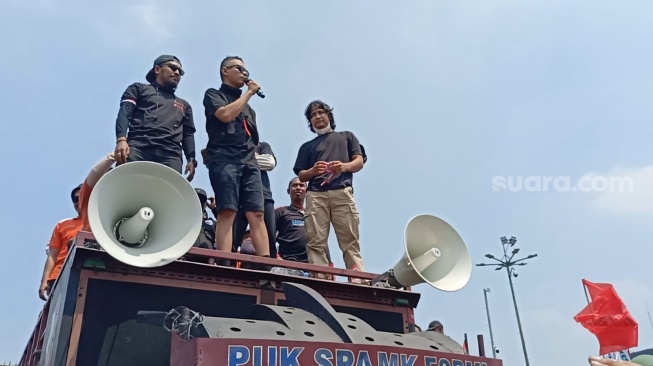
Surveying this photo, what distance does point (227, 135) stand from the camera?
5.16 metres

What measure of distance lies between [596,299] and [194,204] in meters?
2.80

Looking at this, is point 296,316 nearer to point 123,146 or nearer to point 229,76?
point 123,146

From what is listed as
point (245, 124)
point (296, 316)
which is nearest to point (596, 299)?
point (296, 316)

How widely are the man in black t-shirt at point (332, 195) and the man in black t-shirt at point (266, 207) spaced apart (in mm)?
397

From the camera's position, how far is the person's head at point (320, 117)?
5.85m

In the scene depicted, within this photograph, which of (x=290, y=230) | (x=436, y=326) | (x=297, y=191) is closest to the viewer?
(x=290, y=230)

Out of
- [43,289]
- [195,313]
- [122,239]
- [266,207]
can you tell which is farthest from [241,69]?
[195,313]

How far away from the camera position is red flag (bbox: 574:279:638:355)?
4.19m

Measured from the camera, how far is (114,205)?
3654 millimetres

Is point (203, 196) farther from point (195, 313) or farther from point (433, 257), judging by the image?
point (195, 313)

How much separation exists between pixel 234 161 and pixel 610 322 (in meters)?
2.98

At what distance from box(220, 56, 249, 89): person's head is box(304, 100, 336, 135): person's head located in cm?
75

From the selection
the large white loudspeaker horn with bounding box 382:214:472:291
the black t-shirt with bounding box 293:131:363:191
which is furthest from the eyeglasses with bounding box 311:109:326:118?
the large white loudspeaker horn with bounding box 382:214:472:291

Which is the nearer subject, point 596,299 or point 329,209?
point 596,299
